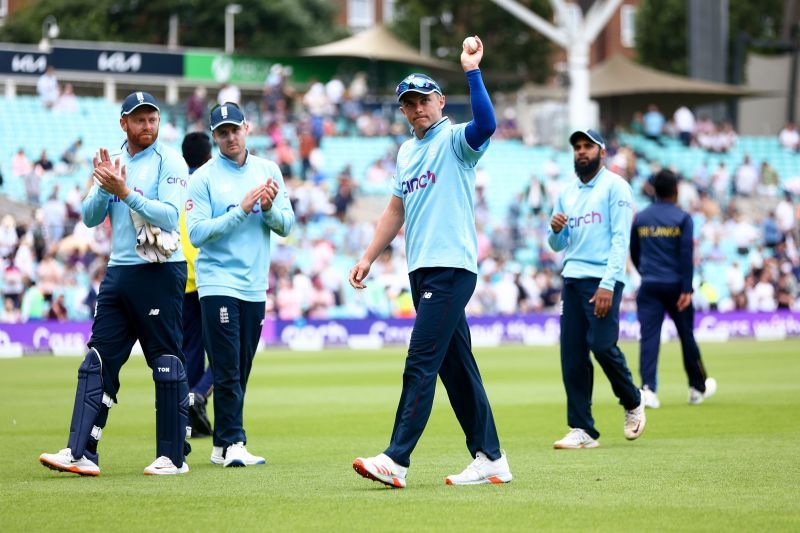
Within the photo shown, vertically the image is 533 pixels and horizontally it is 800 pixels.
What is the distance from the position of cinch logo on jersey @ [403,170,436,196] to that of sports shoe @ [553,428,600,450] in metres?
3.21

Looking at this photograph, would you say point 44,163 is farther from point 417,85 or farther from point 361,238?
point 417,85

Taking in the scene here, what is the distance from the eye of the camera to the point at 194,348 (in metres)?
11.7

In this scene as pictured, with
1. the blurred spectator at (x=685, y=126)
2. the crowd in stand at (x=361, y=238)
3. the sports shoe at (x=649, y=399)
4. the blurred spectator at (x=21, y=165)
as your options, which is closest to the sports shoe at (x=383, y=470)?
the sports shoe at (x=649, y=399)

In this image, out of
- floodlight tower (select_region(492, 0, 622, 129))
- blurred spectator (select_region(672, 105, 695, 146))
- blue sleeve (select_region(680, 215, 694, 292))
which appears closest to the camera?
blue sleeve (select_region(680, 215, 694, 292))

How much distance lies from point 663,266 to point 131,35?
60827 mm

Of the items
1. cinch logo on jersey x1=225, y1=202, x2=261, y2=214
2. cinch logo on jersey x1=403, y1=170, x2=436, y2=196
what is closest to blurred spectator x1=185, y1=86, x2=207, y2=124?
cinch logo on jersey x1=225, y1=202, x2=261, y2=214

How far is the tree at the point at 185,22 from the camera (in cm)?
6906

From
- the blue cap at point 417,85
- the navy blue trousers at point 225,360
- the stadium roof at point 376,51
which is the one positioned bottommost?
the navy blue trousers at point 225,360

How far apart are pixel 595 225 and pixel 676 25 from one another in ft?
212

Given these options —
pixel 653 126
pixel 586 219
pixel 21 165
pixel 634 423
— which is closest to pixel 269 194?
Result: pixel 586 219

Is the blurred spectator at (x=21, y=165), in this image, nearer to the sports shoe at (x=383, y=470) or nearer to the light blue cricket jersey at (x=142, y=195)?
the light blue cricket jersey at (x=142, y=195)

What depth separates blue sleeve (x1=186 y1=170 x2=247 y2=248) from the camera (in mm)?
9438

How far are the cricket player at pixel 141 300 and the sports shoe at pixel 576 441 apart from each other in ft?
10.3

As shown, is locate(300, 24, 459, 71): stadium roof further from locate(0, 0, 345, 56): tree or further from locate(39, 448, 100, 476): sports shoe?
locate(39, 448, 100, 476): sports shoe
